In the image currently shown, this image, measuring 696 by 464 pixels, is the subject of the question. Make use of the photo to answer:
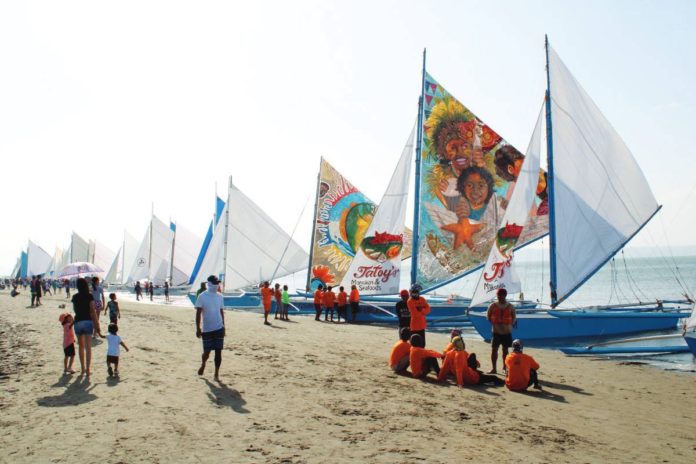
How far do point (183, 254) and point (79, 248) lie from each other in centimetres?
4307

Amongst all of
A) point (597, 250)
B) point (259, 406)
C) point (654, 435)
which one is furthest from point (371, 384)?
point (597, 250)

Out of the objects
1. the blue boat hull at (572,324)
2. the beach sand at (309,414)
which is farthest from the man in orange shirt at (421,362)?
the blue boat hull at (572,324)

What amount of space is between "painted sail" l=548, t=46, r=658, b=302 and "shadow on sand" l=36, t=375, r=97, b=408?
15969 millimetres

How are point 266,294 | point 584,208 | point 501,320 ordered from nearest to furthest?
point 501,320, point 584,208, point 266,294

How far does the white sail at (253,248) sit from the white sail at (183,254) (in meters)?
26.8

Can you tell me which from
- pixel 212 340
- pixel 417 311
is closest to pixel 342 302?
pixel 417 311

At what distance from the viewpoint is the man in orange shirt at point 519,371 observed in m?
10.3

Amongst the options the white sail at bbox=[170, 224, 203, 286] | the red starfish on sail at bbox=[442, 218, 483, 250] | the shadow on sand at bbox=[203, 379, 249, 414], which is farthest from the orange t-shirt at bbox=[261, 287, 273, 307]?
the white sail at bbox=[170, 224, 203, 286]

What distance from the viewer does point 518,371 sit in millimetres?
10250

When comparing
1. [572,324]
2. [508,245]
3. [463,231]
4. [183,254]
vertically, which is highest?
[183,254]

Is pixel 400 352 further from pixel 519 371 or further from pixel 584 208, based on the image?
pixel 584 208

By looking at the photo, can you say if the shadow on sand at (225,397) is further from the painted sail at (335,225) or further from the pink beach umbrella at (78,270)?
the pink beach umbrella at (78,270)

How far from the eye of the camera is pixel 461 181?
1041 inches

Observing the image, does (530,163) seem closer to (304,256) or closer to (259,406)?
(259,406)
